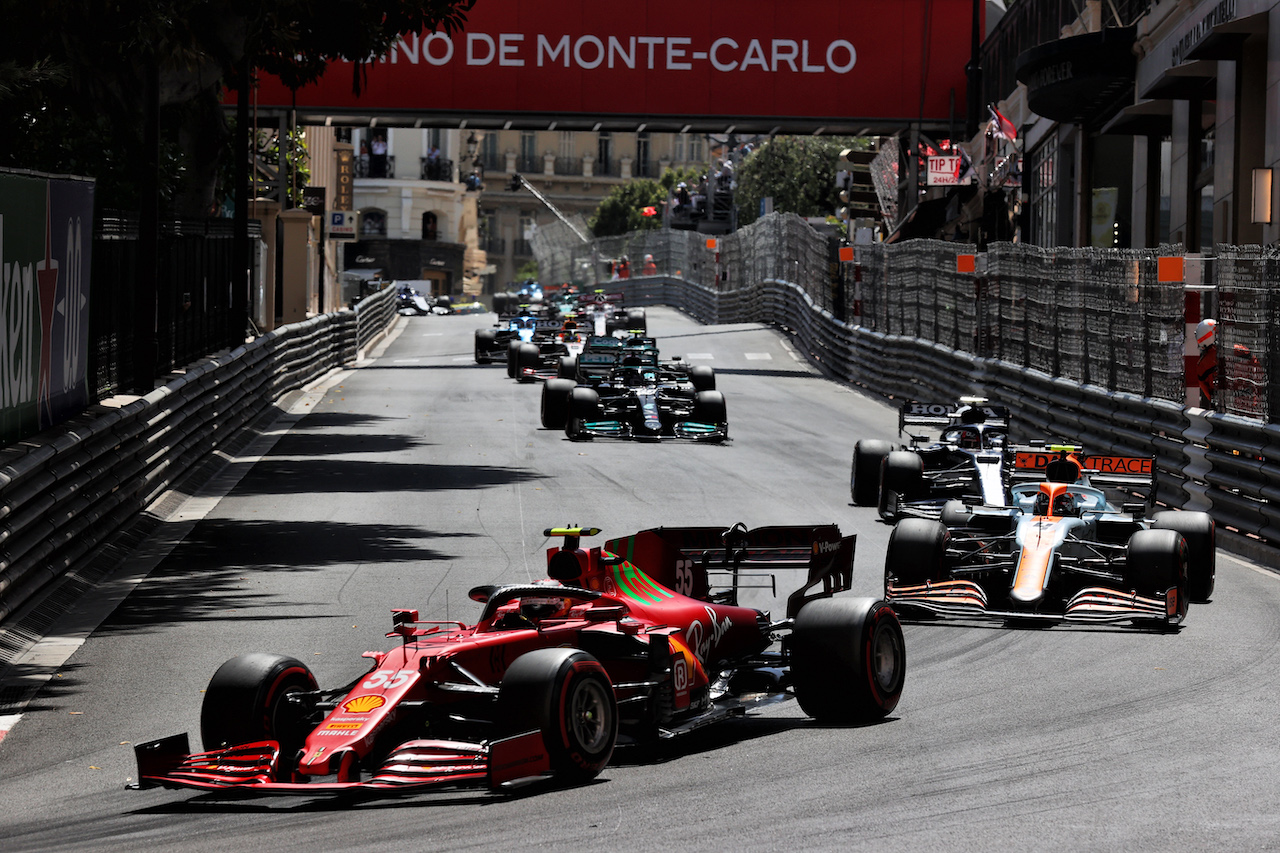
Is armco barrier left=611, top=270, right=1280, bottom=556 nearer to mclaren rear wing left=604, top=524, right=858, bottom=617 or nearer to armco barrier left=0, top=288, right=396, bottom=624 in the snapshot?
mclaren rear wing left=604, top=524, right=858, bottom=617

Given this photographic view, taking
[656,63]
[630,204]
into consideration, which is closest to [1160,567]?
[656,63]

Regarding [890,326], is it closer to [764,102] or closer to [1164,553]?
[764,102]

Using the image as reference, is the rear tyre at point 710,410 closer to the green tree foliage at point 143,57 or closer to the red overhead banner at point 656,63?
the green tree foliage at point 143,57

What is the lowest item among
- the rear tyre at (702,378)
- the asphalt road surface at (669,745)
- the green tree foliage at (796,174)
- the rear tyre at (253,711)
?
the asphalt road surface at (669,745)

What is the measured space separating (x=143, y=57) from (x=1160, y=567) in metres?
11.3

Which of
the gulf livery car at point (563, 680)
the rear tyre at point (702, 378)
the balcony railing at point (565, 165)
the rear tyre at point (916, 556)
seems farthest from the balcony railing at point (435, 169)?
the gulf livery car at point (563, 680)

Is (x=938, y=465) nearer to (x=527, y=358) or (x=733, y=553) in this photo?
(x=733, y=553)

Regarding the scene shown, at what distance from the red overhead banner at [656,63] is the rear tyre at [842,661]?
104 ft

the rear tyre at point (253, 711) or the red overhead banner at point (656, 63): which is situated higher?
the red overhead banner at point (656, 63)

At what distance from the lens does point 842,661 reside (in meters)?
7.43

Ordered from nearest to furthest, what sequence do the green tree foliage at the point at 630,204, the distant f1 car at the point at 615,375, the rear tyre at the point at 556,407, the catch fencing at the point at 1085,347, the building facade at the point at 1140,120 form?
1. the catch fencing at the point at 1085,347
2. the building facade at the point at 1140,120
3. the distant f1 car at the point at 615,375
4. the rear tyre at the point at 556,407
5. the green tree foliage at the point at 630,204

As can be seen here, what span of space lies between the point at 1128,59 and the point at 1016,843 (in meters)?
23.2

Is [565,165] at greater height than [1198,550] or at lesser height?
greater

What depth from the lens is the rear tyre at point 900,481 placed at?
14273 mm
